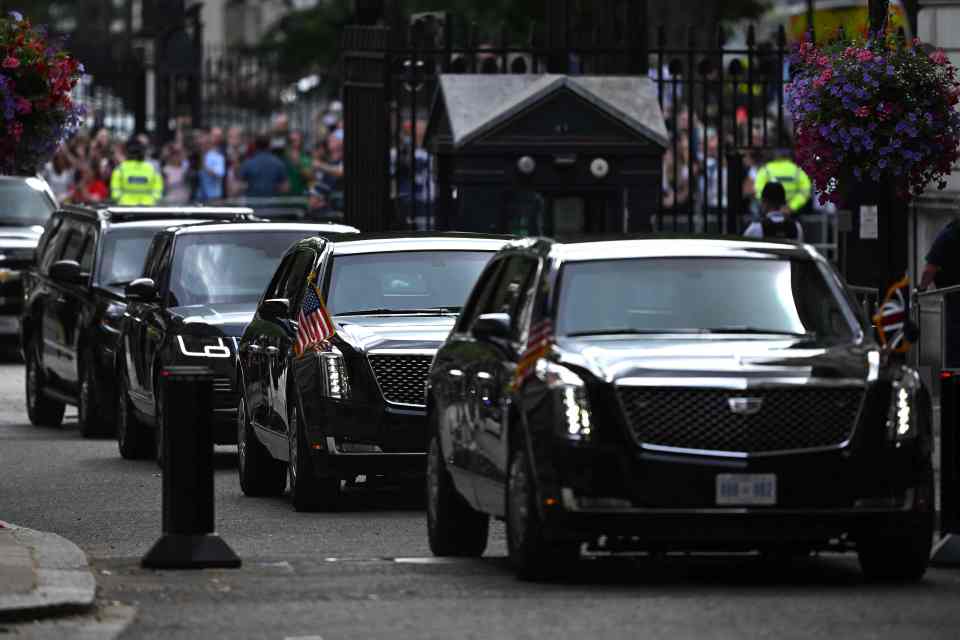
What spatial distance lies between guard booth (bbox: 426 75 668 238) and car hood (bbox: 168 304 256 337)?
18.0 ft

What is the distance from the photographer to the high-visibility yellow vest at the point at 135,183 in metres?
33.5

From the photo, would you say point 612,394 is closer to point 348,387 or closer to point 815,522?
point 815,522

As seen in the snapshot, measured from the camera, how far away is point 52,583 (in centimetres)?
1102

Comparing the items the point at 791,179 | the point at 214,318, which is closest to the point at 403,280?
the point at 214,318

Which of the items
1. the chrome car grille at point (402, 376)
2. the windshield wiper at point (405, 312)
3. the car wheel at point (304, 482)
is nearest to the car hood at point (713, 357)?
the chrome car grille at point (402, 376)

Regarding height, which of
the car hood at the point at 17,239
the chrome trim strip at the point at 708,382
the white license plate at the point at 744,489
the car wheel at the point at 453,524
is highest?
the car hood at the point at 17,239

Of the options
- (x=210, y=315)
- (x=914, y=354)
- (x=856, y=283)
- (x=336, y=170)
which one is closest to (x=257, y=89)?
(x=336, y=170)

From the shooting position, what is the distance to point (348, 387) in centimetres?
1480

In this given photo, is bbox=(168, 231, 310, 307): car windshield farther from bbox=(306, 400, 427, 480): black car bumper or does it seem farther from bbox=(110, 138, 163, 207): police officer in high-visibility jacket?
bbox=(110, 138, 163, 207): police officer in high-visibility jacket

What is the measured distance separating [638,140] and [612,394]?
42.6 feet

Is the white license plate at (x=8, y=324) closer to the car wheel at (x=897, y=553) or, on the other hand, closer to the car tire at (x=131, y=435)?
the car tire at (x=131, y=435)

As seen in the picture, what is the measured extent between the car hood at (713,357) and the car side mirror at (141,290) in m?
7.31

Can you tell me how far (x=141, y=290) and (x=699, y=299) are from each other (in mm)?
7202

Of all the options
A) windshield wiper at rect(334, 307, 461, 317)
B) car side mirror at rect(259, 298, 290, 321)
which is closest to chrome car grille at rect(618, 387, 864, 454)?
windshield wiper at rect(334, 307, 461, 317)
